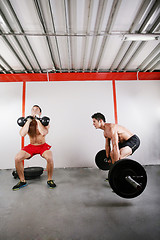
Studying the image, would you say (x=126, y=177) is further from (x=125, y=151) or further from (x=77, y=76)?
(x=77, y=76)

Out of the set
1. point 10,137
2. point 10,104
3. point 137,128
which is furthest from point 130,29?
point 10,137

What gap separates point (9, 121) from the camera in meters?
4.05

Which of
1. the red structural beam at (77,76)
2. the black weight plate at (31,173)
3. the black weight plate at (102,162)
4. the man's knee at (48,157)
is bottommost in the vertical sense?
the black weight plate at (31,173)

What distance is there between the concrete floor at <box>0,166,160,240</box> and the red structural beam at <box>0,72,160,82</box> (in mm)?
2995

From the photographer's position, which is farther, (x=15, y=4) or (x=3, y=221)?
(x=15, y=4)

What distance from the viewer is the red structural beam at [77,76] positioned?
4105mm

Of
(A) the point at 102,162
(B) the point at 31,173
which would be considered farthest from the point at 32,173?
(A) the point at 102,162

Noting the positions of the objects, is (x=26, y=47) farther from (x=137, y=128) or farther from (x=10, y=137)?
(x=137, y=128)

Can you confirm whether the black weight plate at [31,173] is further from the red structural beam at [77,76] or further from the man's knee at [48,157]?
the red structural beam at [77,76]

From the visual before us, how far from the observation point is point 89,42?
117 inches

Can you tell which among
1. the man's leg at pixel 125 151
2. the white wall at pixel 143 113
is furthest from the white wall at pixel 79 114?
the man's leg at pixel 125 151

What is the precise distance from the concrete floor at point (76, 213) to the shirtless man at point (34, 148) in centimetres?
23

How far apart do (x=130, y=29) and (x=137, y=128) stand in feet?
8.94

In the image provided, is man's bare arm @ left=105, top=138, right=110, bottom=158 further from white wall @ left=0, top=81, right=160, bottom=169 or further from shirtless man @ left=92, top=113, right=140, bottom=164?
white wall @ left=0, top=81, right=160, bottom=169
